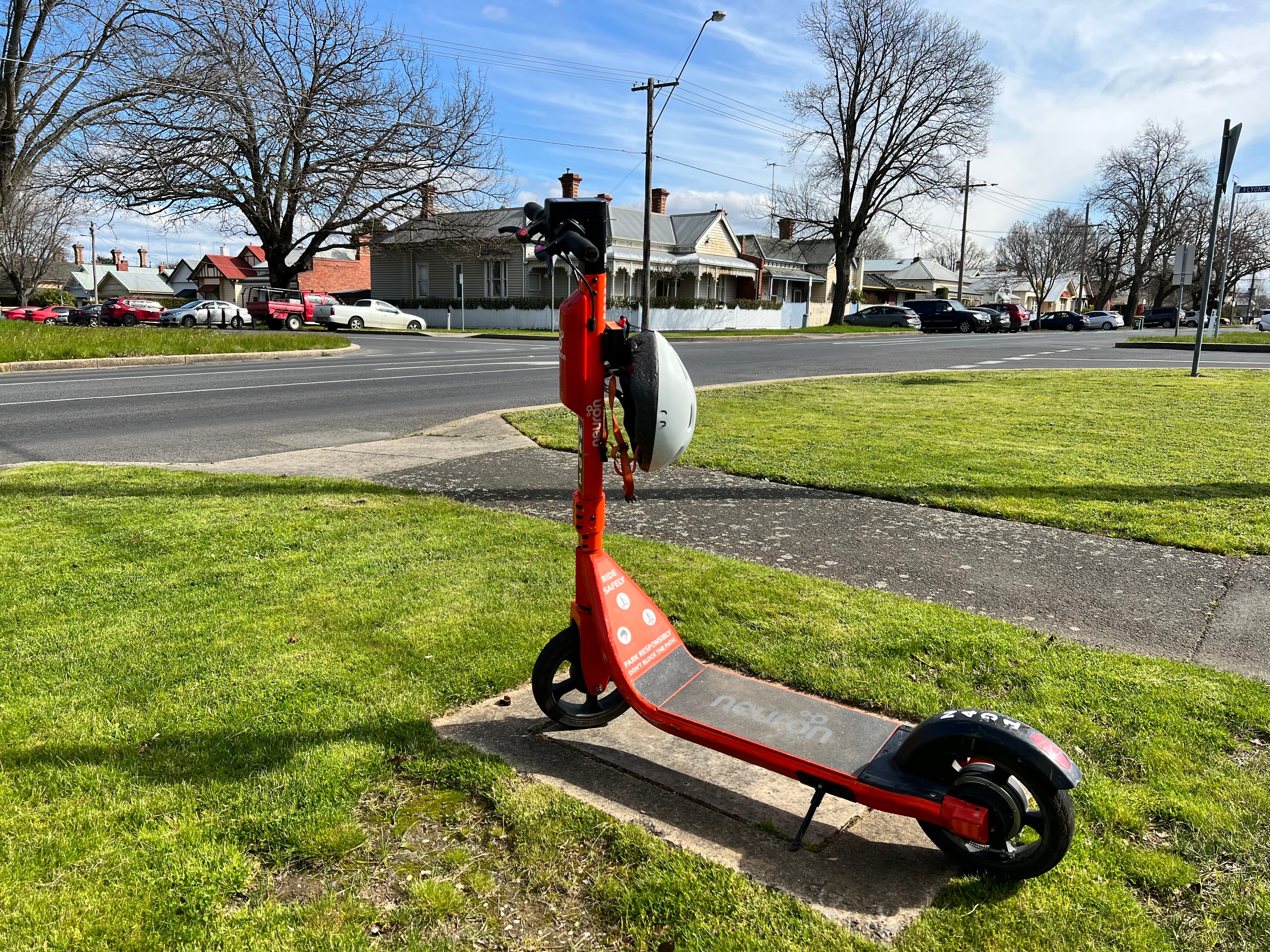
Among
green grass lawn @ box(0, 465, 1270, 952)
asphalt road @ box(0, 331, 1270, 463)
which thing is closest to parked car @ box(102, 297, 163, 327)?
asphalt road @ box(0, 331, 1270, 463)

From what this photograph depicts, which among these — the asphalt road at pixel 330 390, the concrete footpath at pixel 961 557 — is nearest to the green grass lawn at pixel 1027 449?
the concrete footpath at pixel 961 557

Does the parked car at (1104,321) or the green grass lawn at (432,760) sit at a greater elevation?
the parked car at (1104,321)

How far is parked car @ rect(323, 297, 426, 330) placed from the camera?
1452 inches

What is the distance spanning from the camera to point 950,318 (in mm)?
45062

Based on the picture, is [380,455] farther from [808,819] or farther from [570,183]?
[570,183]

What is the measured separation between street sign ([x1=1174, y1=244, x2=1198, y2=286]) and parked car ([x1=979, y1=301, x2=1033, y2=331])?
33.7 metres

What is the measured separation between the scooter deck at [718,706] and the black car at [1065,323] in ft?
198

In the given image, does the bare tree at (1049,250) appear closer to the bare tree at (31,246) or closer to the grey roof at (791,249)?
the grey roof at (791,249)

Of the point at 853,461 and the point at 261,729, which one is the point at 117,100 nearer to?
the point at 853,461

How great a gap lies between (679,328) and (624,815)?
131 feet

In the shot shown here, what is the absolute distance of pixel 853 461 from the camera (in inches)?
277

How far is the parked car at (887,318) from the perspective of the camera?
4675 centimetres

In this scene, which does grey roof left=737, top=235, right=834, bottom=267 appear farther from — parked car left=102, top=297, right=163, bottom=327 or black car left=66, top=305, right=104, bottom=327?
black car left=66, top=305, right=104, bottom=327

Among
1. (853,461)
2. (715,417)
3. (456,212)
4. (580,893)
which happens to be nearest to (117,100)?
(456,212)
